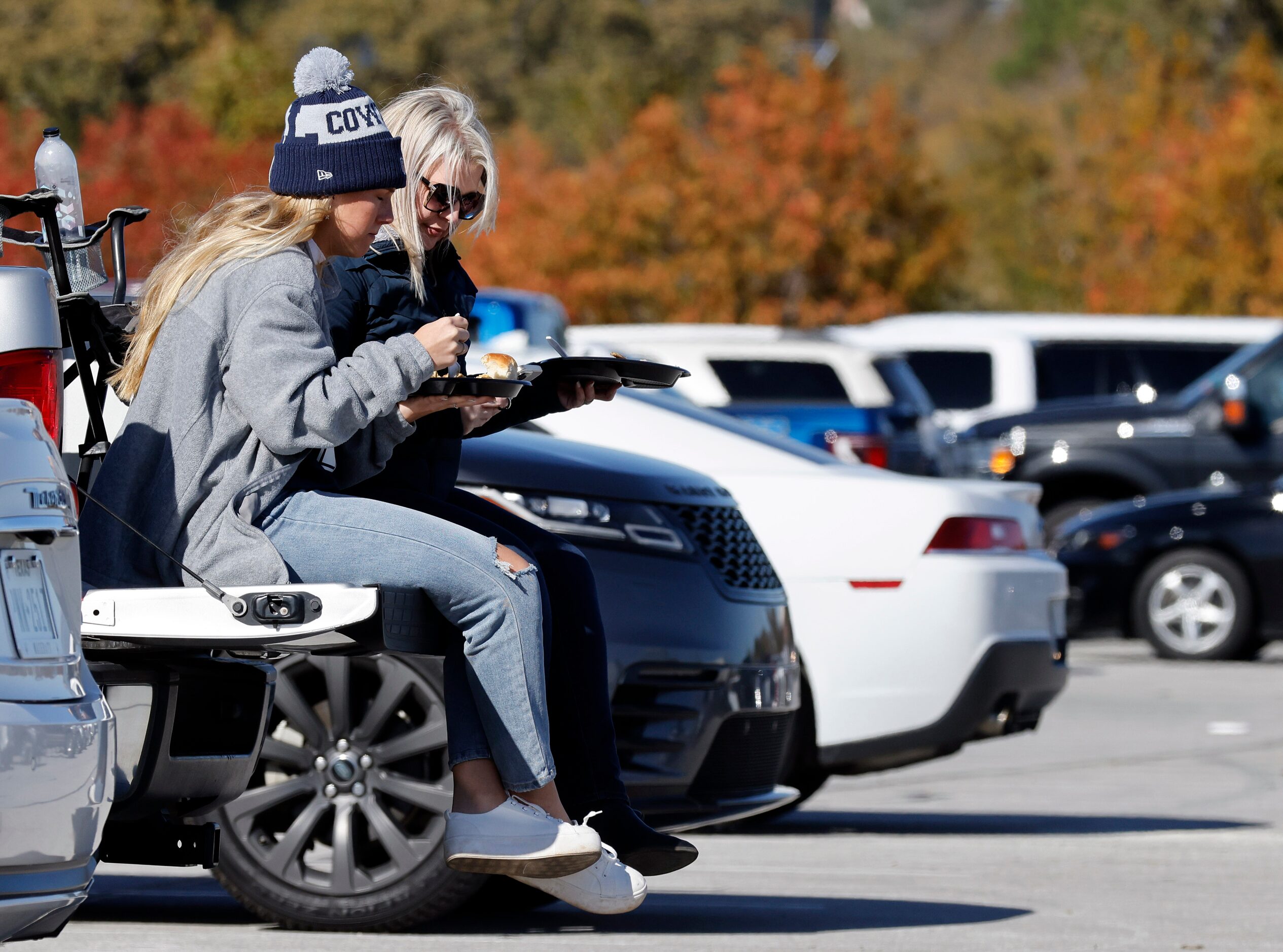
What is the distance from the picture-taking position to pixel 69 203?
4.98 m

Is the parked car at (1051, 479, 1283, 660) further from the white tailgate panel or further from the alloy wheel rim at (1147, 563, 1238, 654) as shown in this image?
the white tailgate panel

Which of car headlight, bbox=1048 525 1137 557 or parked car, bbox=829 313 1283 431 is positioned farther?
parked car, bbox=829 313 1283 431

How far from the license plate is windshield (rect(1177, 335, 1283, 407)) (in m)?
15.3

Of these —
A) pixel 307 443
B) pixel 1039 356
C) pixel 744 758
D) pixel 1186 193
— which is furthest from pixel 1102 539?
pixel 1186 193

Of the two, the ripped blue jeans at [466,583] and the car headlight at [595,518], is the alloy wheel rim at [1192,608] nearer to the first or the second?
the car headlight at [595,518]

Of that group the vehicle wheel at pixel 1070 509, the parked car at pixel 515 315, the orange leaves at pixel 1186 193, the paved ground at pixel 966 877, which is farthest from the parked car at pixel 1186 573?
the orange leaves at pixel 1186 193

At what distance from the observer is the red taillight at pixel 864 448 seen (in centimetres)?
1483

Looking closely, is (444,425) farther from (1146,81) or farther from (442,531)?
(1146,81)

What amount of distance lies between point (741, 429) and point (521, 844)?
382cm

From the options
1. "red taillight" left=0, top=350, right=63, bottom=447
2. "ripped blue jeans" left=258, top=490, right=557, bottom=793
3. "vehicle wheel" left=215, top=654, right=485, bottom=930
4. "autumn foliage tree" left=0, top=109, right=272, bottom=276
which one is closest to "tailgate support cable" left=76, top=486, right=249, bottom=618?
"ripped blue jeans" left=258, top=490, right=557, bottom=793

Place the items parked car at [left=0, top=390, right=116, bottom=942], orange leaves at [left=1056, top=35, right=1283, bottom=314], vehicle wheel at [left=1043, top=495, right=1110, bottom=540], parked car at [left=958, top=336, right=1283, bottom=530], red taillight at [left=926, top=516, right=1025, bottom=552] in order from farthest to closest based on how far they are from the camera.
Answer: orange leaves at [left=1056, top=35, right=1283, bottom=314] → vehicle wheel at [left=1043, top=495, right=1110, bottom=540] → parked car at [left=958, top=336, right=1283, bottom=530] → red taillight at [left=926, top=516, right=1025, bottom=552] → parked car at [left=0, top=390, right=116, bottom=942]

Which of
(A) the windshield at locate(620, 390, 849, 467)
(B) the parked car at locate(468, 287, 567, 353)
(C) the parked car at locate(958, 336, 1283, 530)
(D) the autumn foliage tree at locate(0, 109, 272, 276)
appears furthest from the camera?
(D) the autumn foliage tree at locate(0, 109, 272, 276)

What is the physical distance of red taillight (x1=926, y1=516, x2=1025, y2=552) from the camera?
7.75 meters

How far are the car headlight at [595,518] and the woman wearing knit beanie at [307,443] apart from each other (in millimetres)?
1502
